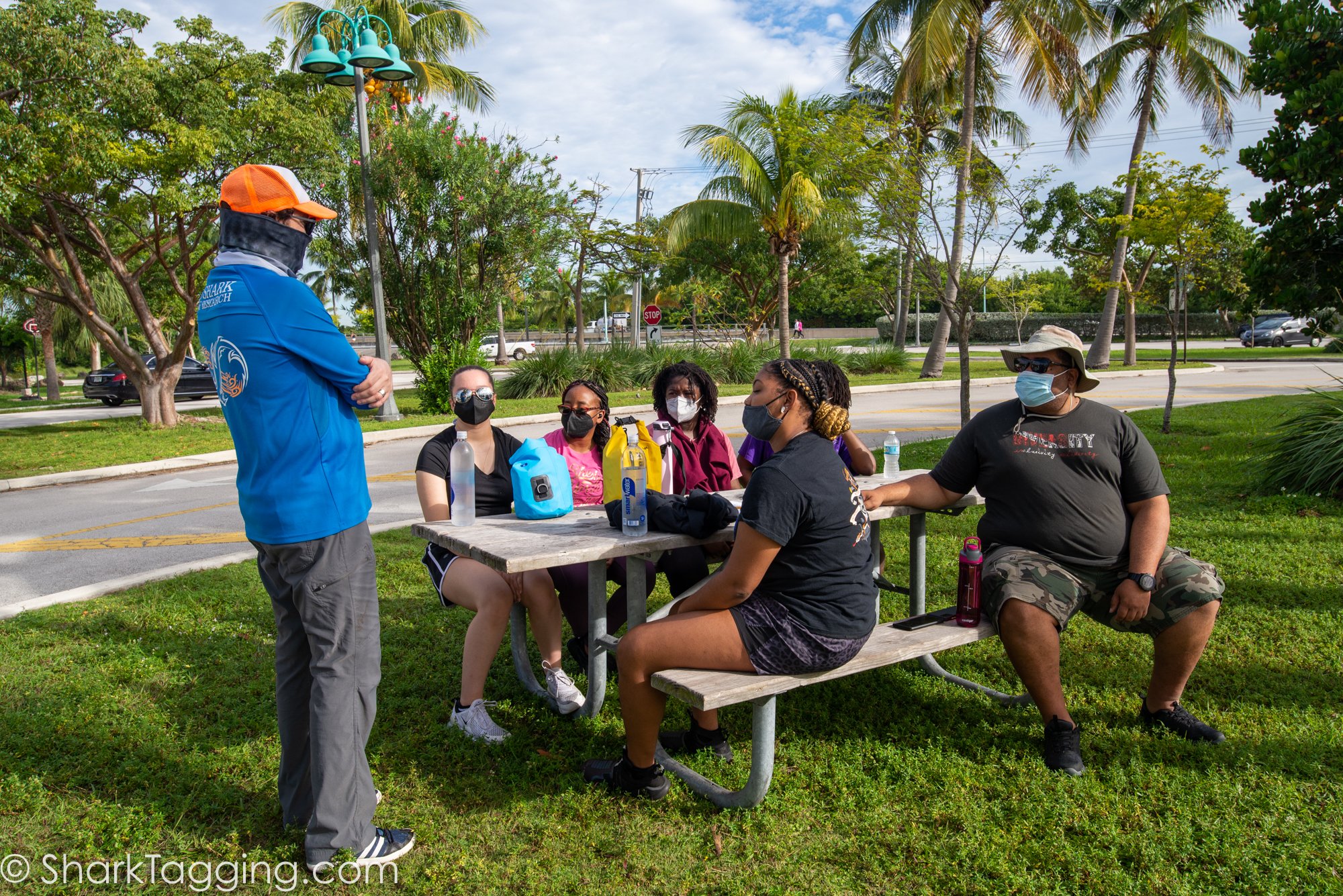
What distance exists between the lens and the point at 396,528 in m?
7.50

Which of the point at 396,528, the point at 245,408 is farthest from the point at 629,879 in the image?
the point at 396,528

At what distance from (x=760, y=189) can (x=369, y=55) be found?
38.8ft

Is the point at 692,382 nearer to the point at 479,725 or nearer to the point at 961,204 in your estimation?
the point at 479,725

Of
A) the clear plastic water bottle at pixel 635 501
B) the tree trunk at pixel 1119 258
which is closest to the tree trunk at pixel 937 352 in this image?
the tree trunk at pixel 1119 258

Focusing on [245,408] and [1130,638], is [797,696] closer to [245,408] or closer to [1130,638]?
[1130,638]

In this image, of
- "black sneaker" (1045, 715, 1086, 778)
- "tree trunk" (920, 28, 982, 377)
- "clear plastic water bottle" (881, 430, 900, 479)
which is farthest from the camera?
"tree trunk" (920, 28, 982, 377)

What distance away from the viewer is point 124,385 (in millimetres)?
24562

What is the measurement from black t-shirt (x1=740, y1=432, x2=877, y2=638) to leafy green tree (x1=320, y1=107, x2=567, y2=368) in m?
16.7

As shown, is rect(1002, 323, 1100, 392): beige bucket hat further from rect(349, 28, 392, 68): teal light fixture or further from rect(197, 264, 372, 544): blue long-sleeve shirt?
rect(349, 28, 392, 68): teal light fixture

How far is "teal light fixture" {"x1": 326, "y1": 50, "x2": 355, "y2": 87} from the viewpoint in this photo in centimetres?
1316

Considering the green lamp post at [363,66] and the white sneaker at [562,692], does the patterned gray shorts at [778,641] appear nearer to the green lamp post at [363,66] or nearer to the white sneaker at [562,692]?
the white sneaker at [562,692]

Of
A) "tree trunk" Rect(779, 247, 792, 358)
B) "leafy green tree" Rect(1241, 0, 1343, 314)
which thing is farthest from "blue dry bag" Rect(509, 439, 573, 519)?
"tree trunk" Rect(779, 247, 792, 358)

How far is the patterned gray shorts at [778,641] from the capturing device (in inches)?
121

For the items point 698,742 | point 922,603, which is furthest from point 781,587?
point 922,603
